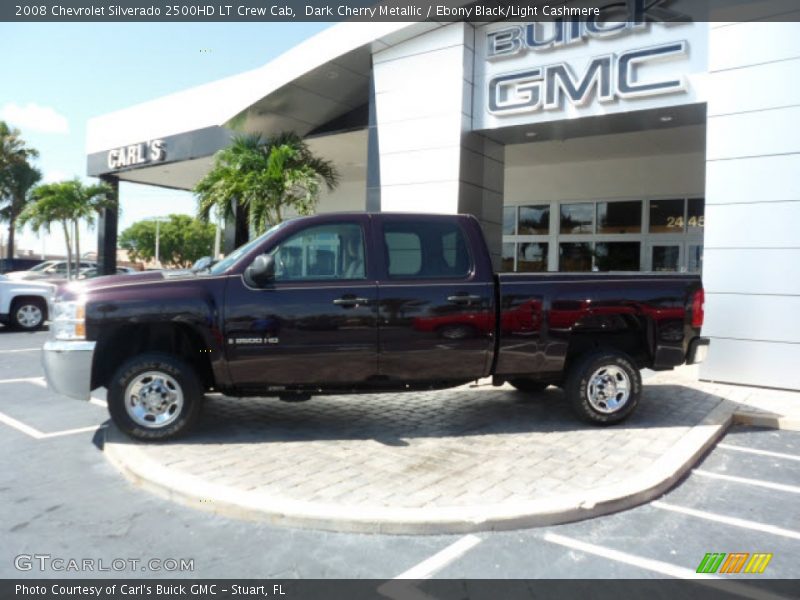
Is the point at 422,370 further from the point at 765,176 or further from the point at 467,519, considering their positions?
the point at 765,176

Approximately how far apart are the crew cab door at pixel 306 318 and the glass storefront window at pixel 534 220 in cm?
1294

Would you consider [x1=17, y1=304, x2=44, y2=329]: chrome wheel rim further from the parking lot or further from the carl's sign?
the parking lot

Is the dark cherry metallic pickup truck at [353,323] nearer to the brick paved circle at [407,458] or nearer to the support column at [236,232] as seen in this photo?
the brick paved circle at [407,458]

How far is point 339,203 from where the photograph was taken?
2192 centimetres

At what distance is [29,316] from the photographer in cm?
1438

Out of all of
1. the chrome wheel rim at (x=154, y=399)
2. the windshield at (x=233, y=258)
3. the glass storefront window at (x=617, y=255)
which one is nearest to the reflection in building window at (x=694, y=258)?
the glass storefront window at (x=617, y=255)

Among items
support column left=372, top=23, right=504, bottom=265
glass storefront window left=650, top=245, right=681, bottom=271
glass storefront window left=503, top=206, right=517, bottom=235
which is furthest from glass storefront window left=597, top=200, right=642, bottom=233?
support column left=372, top=23, right=504, bottom=265

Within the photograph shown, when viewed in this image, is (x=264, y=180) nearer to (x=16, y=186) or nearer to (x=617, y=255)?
(x=617, y=255)

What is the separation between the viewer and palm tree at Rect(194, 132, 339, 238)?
13.2 m

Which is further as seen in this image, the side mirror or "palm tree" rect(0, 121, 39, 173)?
"palm tree" rect(0, 121, 39, 173)

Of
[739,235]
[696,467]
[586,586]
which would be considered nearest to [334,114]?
[739,235]

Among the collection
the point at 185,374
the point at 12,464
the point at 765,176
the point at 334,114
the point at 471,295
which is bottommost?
the point at 12,464

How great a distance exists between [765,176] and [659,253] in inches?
314

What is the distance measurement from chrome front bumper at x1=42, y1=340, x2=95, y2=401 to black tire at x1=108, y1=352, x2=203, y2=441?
9.1 inches
